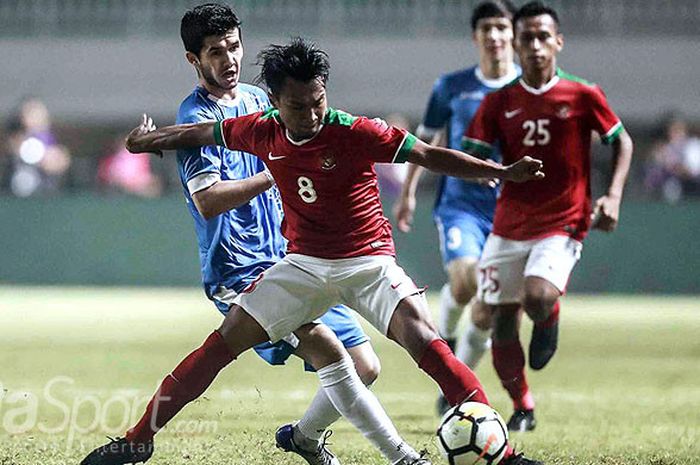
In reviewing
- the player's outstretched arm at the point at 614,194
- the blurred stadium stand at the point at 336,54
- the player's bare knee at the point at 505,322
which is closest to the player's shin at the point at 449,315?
the player's bare knee at the point at 505,322

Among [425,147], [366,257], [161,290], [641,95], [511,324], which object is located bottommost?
[161,290]

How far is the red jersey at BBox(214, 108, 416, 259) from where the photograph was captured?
564cm

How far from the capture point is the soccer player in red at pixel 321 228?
18.5ft

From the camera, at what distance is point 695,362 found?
11.2m

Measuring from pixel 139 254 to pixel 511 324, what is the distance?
11198mm

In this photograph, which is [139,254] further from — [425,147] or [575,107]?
[425,147]

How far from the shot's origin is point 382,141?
562cm

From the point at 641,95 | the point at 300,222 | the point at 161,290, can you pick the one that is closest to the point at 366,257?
the point at 300,222

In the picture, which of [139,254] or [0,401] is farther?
[139,254]

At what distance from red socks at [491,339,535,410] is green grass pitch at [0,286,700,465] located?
231mm

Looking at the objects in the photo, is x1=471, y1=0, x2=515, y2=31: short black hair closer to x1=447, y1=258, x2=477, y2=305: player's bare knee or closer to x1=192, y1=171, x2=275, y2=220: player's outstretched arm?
x1=447, y1=258, x2=477, y2=305: player's bare knee

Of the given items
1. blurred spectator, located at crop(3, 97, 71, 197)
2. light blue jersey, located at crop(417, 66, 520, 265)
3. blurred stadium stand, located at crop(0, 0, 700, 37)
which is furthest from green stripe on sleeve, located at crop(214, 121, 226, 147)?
blurred stadium stand, located at crop(0, 0, 700, 37)

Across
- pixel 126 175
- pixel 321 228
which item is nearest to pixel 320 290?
pixel 321 228

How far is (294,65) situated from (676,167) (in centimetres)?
1348
